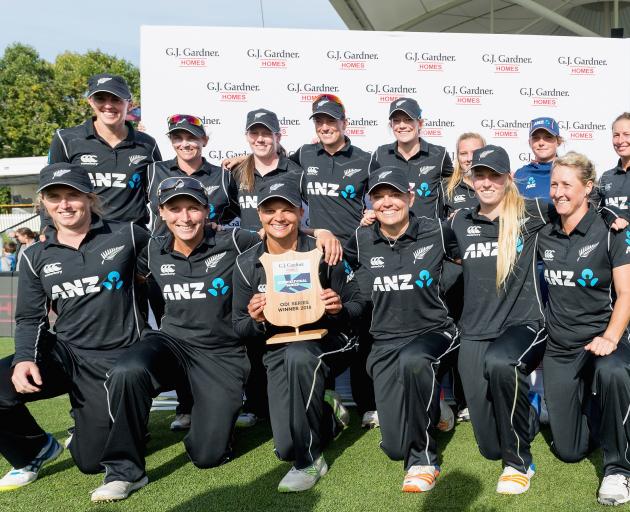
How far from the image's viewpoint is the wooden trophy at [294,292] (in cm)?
383

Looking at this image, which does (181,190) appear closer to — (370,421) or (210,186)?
(210,186)

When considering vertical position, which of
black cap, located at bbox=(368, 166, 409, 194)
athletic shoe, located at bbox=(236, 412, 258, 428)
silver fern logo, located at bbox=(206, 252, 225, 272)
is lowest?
athletic shoe, located at bbox=(236, 412, 258, 428)

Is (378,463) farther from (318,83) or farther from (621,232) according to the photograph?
(318,83)

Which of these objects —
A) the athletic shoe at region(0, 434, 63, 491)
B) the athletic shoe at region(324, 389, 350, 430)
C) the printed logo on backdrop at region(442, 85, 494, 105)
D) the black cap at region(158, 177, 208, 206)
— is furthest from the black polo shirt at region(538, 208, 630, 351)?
the athletic shoe at region(0, 434, 63, 491)

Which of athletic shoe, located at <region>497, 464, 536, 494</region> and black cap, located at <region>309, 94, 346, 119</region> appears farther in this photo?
black cap, located at <region>309, 94, 346, 119</region>

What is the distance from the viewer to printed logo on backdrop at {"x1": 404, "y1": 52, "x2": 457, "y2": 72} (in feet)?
20.8

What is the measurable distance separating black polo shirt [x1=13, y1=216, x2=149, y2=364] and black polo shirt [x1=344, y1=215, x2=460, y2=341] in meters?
1.69

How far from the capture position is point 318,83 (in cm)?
632

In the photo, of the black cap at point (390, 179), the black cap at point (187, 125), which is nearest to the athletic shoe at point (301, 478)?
the black cap at point (390, 179)

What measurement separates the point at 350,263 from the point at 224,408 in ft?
4.36

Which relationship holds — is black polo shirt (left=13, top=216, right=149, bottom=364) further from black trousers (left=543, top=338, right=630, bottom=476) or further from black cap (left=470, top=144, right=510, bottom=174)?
black trousers (left=543, top=338, right=630, bottom=476)

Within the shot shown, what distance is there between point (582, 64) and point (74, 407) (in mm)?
5753

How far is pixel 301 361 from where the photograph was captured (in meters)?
3.79

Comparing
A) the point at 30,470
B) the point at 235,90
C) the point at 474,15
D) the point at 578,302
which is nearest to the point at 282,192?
the point at 578,302
